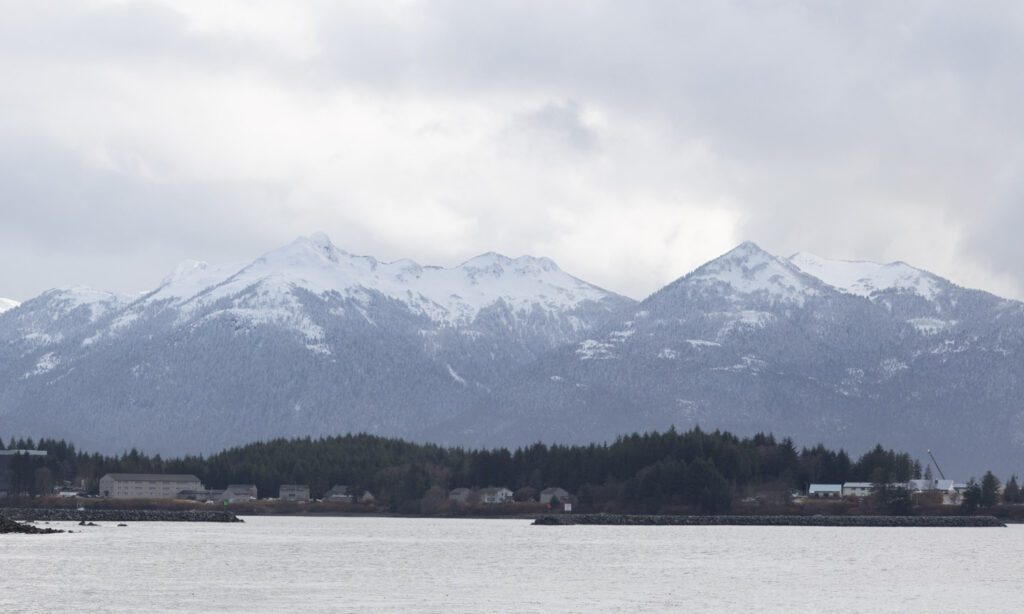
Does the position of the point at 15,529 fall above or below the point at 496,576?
above

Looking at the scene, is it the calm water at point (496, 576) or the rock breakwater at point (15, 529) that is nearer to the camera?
the calm water at point (496, 576)

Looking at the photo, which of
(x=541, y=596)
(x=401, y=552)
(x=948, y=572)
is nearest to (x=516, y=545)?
(x=401, y=552)

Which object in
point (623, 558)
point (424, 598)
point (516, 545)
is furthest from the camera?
point (516, 545)

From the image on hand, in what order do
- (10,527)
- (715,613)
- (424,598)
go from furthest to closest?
(10,527) → (424,598) → (715,613)

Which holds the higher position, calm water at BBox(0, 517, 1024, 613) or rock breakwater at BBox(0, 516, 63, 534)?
rock breakwater at BBox(0, 516, 63, 534)

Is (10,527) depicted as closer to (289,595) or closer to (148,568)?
(148,568)

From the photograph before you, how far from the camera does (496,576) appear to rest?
4973 inches

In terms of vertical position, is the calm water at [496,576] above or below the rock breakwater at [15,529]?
below

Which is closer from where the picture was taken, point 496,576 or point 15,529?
point 496,576

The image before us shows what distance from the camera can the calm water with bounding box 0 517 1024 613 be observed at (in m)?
104

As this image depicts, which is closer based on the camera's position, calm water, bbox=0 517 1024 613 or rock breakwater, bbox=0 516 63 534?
calm water, bbox=0 517 1024 613

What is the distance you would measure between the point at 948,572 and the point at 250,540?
7958 cm

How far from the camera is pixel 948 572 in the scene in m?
138

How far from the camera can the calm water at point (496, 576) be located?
341 ft
